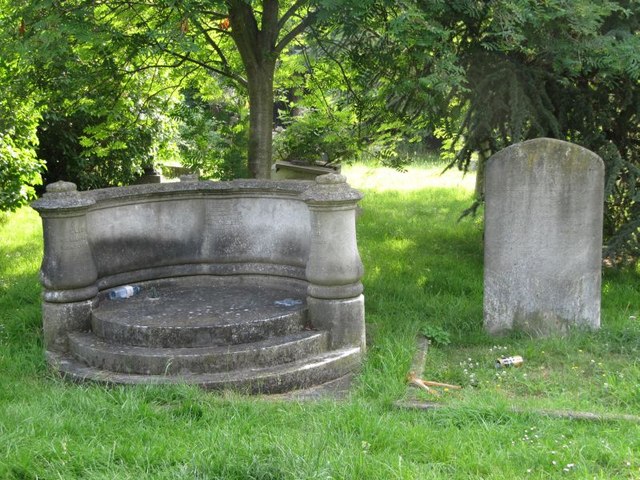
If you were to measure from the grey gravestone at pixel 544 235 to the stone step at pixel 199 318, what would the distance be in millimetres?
1811

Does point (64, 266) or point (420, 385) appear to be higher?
point (64, 266)

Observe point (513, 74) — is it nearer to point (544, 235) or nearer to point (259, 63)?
point (544, 235)

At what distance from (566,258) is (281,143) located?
862cm

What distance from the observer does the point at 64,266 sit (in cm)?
634

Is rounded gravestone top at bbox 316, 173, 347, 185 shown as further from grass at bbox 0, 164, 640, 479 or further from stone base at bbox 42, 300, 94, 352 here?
stone base at bbox 42, 300, 94, 352

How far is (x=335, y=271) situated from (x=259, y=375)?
42.3 inches

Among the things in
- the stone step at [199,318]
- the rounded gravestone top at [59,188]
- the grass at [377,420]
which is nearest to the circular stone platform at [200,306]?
the stone step at [199,318]

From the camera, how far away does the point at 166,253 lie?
7.36 metres

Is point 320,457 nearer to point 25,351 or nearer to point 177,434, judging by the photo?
point 177,434

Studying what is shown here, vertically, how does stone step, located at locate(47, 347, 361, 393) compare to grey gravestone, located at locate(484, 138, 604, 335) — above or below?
below

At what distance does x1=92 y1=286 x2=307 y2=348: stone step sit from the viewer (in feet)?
19.5

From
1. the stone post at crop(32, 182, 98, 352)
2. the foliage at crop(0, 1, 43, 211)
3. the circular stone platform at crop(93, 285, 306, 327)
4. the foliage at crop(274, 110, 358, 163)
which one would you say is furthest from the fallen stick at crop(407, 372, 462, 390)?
the foliage at crop(0, 1, 43, 211)

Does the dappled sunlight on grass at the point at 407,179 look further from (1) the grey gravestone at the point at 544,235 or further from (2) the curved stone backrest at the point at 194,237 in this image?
(1) the grey gravestone at the point at 544,235

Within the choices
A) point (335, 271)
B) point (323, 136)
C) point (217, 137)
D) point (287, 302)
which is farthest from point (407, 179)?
point (335, 271)
